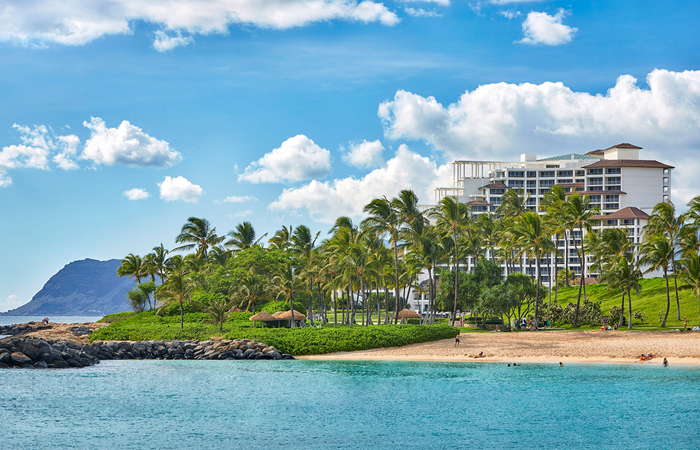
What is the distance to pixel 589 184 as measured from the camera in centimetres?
14200

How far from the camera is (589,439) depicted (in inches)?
925

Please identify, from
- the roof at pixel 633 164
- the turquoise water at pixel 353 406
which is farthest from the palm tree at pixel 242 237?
the roof at pixel 633 164

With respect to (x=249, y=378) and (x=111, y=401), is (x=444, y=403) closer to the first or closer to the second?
(x=249, y=378)

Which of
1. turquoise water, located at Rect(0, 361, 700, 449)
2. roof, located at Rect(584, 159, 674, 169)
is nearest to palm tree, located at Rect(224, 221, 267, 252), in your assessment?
turquoise water, located at Rect(0, 361, 700, 449)

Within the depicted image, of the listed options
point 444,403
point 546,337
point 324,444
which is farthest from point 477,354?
point 324,444

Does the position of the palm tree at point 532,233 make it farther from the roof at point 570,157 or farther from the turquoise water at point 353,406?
the roof at point 570,157

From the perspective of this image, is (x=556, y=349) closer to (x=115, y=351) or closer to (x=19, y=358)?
(x=115, y=351)

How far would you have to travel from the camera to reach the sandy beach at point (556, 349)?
140 feet

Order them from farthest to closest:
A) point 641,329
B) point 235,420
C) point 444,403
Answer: point 641,329 → point 444,403 → point 235,420

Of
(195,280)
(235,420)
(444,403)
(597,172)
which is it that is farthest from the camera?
(597,172)

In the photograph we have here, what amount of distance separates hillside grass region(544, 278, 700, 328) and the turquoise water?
27.2m

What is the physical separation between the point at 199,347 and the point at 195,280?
29.0m

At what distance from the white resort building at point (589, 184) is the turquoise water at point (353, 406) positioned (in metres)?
93.0

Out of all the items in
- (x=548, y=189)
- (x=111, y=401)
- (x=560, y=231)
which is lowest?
(x=111, y=401)
